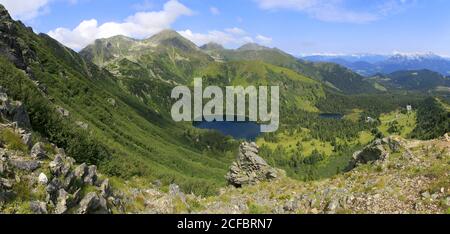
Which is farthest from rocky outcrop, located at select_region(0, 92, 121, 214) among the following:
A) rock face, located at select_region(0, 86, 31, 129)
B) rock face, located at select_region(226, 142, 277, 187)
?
rock face, located at select_region(226, 142, 277, 187)

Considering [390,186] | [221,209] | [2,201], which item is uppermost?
[2,201]

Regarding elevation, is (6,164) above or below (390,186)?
above

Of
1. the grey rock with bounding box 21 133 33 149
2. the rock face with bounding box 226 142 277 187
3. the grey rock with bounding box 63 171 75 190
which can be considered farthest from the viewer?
the rock face with bounding box 226 142 277 187

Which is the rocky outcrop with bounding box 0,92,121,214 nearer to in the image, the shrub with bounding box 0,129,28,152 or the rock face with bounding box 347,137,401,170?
the shrub with bounding box 0,129,28,152

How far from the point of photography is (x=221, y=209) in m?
45.1

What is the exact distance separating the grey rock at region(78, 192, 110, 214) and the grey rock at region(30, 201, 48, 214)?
3.54 metres

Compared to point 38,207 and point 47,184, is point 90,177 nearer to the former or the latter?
point 47,184

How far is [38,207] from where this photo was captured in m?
24.2

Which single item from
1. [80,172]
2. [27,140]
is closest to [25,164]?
[80,172]

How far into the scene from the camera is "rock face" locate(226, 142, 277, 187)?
66.4 meters
